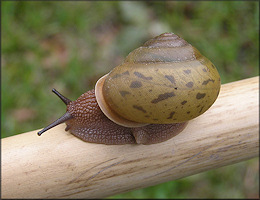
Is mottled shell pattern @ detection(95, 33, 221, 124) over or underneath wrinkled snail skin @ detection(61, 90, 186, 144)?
over

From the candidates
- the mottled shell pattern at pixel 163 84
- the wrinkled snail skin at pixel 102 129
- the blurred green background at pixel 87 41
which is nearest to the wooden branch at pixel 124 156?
the wrinkled snail skin at pixel 102 129

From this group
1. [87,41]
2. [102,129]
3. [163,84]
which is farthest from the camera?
[87,41]

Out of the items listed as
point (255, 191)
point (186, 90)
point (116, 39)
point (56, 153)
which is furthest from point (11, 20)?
point (255, 191)

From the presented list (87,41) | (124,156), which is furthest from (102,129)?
(87,41)

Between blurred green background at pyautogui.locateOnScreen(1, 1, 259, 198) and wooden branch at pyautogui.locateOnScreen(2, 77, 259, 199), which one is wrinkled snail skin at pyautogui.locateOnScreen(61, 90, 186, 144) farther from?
blurred green background at pyautogui.locateOnScreen(1, 1, 259, 198)

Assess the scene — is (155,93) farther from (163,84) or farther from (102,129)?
(102,129)

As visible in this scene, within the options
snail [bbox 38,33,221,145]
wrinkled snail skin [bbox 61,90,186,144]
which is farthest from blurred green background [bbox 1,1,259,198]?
snail [bbox 38,33,221,145]
